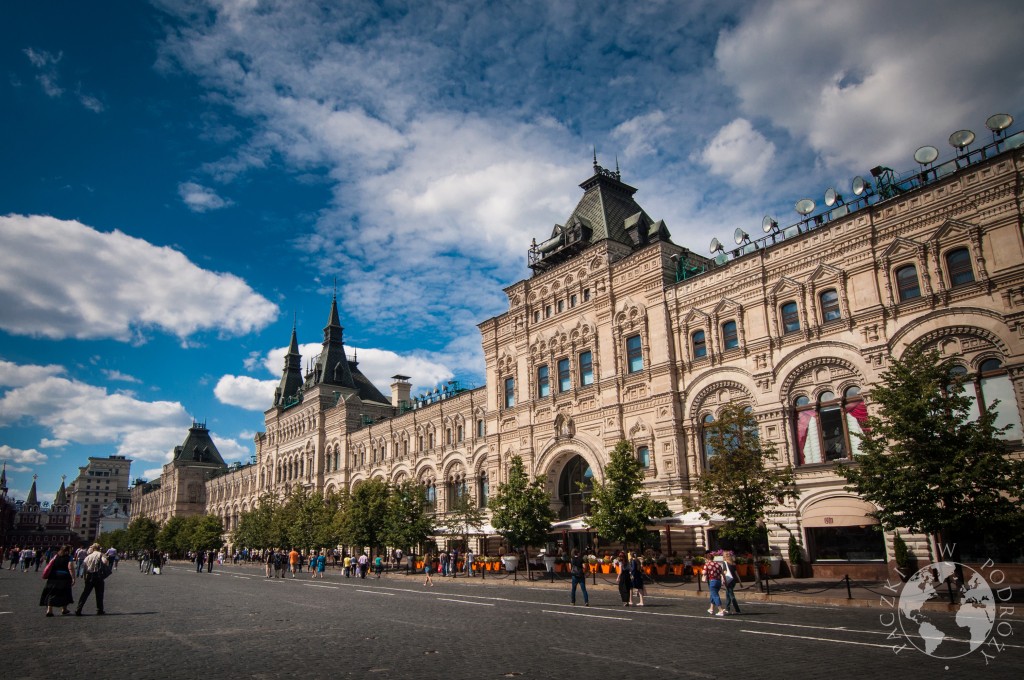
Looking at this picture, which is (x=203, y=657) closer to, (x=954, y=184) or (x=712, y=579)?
(x=712, y=579)

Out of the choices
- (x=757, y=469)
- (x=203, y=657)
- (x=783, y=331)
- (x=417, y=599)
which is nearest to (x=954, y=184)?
(x=783, y=331)

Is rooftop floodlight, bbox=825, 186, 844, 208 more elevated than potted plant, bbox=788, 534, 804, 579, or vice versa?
rooftop floodlight, bbox=825, 186, 844, 208

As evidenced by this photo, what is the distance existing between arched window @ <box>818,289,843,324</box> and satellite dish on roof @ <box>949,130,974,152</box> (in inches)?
282

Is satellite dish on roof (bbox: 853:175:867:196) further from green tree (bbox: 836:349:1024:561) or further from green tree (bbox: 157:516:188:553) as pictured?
green tree (bbox: 157:516:188:553)

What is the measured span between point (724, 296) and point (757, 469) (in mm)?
10726

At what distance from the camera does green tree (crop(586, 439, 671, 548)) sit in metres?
31.5

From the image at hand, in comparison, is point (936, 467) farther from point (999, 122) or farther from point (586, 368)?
point (586, 368)

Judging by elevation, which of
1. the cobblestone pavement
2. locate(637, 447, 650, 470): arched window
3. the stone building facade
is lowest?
the cobblestone pavement

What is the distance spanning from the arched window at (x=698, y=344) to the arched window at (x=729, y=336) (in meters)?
1.17

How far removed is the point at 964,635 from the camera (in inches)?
563

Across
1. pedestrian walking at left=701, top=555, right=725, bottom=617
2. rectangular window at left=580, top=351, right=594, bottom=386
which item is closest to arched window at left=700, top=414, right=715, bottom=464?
rectangular window at left=580, top=351, right=594, bottom=386

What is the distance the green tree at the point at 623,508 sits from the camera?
31.5m

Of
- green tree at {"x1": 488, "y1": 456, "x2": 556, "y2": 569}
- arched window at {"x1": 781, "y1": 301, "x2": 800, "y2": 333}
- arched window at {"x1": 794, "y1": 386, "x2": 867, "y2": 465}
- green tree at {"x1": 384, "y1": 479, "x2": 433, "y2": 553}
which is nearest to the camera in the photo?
arched window at {"x1": 794, "y1": 386, "x2": 867, "y2": 465}

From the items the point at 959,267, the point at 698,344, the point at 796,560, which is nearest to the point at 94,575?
the point at 796,560
